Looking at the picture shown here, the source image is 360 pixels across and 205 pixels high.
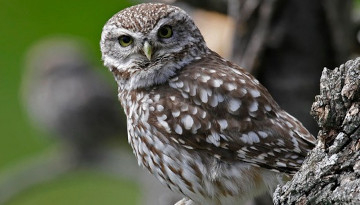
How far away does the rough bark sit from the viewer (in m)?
3.03

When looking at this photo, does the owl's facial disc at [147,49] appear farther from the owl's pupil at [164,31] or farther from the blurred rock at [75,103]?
the blurred rock at [75,103]

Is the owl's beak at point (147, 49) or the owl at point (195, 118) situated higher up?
the owl's beak at point (147, 49)

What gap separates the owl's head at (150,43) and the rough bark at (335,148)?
1727 mm

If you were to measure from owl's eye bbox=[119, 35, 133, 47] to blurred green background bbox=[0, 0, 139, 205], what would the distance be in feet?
19.6

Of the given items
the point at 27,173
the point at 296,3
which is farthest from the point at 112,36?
the point at 27,173

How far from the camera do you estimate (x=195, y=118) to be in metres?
4.49

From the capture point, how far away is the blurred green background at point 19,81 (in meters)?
11.6

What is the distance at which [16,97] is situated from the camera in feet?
44.7

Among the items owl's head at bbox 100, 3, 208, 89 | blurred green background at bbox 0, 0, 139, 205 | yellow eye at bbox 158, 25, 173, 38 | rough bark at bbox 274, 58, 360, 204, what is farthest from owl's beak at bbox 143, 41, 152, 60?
blurred green background at bbox 0, 0, 139, 205

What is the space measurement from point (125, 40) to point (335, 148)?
203 centimetres

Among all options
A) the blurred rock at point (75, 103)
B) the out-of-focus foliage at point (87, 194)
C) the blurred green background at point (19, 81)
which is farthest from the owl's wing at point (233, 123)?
the out-of-focus foliage at point (87, 194)

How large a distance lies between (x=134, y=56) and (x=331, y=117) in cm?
197

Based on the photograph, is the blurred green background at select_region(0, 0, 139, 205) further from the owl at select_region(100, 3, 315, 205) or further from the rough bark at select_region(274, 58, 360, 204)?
the rough bark at select_region(274, 58, 360, 204)

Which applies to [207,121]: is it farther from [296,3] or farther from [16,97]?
[16,97]
